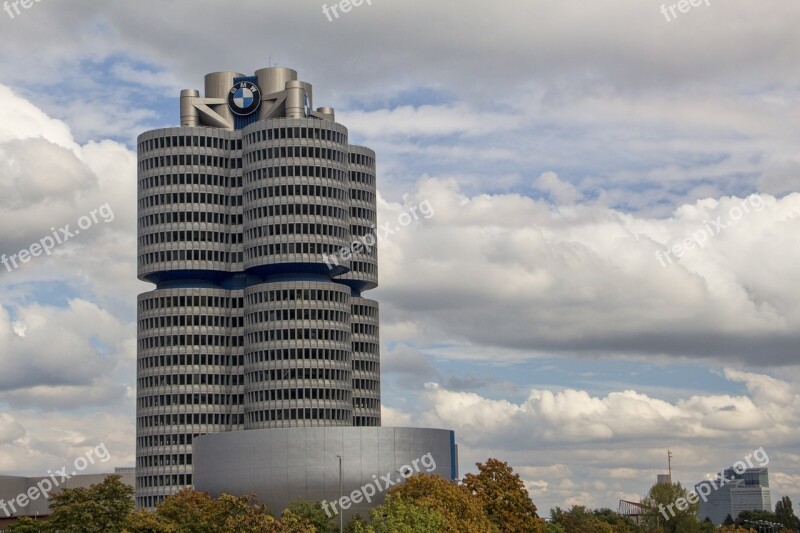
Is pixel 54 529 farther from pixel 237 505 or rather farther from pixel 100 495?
pixel 237 505

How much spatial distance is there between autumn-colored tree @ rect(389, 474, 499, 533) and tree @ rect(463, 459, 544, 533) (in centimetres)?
220

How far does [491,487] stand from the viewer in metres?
182

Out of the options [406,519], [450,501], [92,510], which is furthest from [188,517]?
[450,501]

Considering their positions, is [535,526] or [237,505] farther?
[535,526]

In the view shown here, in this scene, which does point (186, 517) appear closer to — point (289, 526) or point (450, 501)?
point (289, 526)

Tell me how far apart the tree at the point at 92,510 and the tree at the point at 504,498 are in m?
52.3

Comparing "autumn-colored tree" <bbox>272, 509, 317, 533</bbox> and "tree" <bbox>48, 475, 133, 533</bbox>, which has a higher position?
"tree" <bbox>48, 475, 133, 533</bbox>

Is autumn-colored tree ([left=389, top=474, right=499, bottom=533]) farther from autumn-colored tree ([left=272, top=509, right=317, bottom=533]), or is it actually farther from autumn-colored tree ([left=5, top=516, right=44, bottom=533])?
autumn-colored tree ([left=5, top=516, right=44, bottom=533])

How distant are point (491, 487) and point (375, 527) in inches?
1059

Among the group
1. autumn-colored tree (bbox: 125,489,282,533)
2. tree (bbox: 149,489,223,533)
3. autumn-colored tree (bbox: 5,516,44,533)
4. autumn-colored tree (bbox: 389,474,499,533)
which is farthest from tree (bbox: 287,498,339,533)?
autumn-colored tree (bbox: 5,516,44,533)

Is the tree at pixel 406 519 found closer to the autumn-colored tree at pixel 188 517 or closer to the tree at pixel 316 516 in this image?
the autumn-colored tree at pixel 188 517

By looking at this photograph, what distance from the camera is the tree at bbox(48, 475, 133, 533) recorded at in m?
149

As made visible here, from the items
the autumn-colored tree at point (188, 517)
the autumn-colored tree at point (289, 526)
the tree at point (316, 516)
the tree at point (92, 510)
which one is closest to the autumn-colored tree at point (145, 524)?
the autumn-colored tree at point (188, 517)

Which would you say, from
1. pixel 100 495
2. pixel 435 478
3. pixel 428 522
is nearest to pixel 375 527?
pixel 428 522
